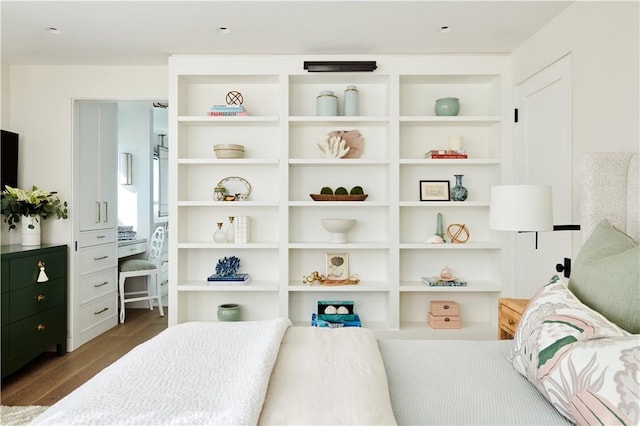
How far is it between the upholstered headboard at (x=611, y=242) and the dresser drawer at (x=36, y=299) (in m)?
3.56

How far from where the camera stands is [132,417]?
112 cm

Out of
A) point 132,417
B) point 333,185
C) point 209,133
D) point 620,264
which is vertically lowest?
point 132,417

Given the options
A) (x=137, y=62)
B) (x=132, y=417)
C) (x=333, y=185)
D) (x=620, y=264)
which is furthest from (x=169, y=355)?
(x=137, y=62)

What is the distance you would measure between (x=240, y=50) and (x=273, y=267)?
5.85 feet

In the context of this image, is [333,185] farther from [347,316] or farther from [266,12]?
[266,12]

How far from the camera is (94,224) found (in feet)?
14.0

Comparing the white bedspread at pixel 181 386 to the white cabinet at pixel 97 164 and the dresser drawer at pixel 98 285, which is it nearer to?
the dresser drawer at pixel 98 285

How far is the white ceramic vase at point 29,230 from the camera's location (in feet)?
12.1

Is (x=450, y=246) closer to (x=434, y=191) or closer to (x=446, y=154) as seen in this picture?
(x=434, y=191)

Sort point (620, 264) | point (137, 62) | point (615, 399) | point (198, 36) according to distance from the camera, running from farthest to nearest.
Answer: point (137, 62) → point (198, 36) → point (620, 264) → point (615, 399)

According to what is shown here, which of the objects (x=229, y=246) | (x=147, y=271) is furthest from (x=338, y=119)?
(x=147, y=271)

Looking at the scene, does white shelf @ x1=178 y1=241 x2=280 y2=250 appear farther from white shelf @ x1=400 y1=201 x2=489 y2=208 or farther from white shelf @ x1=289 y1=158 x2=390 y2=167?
white shelf @ x1=400 y1=201 x2=489 y2=208

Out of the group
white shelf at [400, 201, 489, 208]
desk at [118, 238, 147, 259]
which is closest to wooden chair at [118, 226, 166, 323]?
desk at [118, 238, 147, 259]

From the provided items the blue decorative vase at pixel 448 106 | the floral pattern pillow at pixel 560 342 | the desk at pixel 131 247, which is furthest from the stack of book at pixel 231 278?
the floral pattern pillow at pixel 560 342
